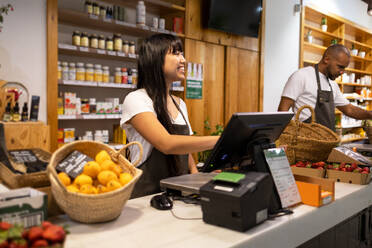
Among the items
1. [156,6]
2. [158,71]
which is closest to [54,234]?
[158,71]

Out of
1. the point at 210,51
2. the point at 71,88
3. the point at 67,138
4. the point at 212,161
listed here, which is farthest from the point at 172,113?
the point at 210,51

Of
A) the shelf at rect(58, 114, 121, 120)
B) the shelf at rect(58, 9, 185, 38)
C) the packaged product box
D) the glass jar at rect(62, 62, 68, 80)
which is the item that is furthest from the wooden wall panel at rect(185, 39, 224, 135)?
the packaged product box

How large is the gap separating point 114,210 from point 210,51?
3785mm

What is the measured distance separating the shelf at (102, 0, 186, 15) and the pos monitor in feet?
9.80

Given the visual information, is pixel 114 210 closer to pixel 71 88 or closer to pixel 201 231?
pixel 201 231

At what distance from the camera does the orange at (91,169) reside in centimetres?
124

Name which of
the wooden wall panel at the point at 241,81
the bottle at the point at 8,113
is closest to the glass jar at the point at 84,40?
the bottle at the point at 8,113

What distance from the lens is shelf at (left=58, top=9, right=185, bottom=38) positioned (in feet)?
11.2

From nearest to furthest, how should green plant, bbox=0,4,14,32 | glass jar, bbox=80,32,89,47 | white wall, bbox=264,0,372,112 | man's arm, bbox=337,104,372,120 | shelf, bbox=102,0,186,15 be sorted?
green plant, bbox=0,4,14,32
man's arm, bbox=337,104,372,120
glass jar, bbox=80,32,89,47
shelf, bbox=102,0,186,15
white wall, bbox=264,0,372,112

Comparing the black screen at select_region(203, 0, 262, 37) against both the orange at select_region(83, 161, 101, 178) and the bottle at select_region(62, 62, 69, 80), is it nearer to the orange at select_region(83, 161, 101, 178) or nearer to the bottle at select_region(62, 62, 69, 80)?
the bottle at select_region(62, 62, 69, 80)

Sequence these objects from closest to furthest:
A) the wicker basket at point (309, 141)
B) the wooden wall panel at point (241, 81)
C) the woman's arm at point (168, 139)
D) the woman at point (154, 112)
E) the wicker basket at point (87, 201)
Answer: the wicker basket at point (87, 201), the woman's arm at point (168, 139), the woman at point (154, 112), the wicker basket at point (309, 141), the wooden wall panel at point (241, 81)

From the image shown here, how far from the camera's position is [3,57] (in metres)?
3.11

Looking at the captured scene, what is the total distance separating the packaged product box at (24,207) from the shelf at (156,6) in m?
3.22

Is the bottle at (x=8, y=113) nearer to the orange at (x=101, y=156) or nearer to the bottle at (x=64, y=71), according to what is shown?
the bottle at (x=64, y=71)
